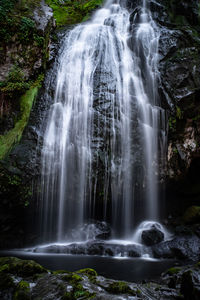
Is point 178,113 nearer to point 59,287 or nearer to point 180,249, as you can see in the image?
point 180,249

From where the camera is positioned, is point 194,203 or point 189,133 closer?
point 189,133

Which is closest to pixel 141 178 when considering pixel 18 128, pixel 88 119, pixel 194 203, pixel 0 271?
pixel 88 119

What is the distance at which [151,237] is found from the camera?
823 centimetres

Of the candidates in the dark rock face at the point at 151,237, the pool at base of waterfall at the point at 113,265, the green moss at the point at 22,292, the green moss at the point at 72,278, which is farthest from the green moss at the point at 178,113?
the green moss at the point at 22,292

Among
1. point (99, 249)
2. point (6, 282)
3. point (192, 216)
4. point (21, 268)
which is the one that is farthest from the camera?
point (192, 216)

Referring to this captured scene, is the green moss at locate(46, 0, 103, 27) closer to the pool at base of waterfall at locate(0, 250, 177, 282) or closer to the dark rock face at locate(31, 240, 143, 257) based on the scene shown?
the dark rock face at locate(31, 240, 143, 257)

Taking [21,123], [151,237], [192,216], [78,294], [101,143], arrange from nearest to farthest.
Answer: [78,294] < [151,237] < [21,123] < [101,143] < [192,216]

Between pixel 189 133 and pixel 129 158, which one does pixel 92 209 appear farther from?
pixel 189 133

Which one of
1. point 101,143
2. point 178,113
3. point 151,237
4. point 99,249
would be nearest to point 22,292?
point 99,249

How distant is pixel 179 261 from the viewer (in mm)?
6859

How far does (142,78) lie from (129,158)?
4364 millimetres

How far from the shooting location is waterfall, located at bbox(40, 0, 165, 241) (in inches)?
344

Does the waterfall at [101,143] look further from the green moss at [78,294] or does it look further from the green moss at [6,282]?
the green moss at [78,294]

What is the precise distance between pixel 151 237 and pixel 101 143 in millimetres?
4051
